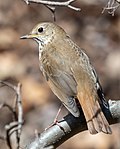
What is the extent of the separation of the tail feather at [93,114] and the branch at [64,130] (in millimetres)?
48

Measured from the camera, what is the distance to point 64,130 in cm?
351

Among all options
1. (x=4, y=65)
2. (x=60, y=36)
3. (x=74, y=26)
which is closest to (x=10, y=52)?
(x=4, y=65)

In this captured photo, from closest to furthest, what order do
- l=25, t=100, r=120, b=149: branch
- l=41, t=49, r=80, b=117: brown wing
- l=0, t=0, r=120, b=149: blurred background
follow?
l=25, t=100, r=120, b=149: branch
l=41, t=49, r=80, b=117: brown wing
l=0, t=0, r=120, b=149: blurred background

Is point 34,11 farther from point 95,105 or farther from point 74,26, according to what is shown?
point 95,105

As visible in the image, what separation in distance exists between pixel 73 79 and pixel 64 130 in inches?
39.8

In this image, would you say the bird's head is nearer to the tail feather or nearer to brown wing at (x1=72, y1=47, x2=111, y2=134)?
brown wing at (x1=72, y1=47, x2=111, y2=134)

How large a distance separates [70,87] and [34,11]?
5159 millimetres

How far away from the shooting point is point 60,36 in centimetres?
498

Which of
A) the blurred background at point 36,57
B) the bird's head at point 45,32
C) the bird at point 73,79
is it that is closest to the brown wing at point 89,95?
the bird at point 73,79

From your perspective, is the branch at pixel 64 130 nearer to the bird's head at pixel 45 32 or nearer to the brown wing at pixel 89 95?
the brown wing at pixel 89 95

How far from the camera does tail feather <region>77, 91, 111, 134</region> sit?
3.93 metres

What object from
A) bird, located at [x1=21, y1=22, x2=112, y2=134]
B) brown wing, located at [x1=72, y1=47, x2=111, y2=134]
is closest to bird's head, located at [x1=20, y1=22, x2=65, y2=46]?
bird, located at [x1=21, y1=22, x2=112, y2=134]

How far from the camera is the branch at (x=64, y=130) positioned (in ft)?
11.0

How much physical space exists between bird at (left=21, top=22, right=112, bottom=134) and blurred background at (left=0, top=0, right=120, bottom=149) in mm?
2380
